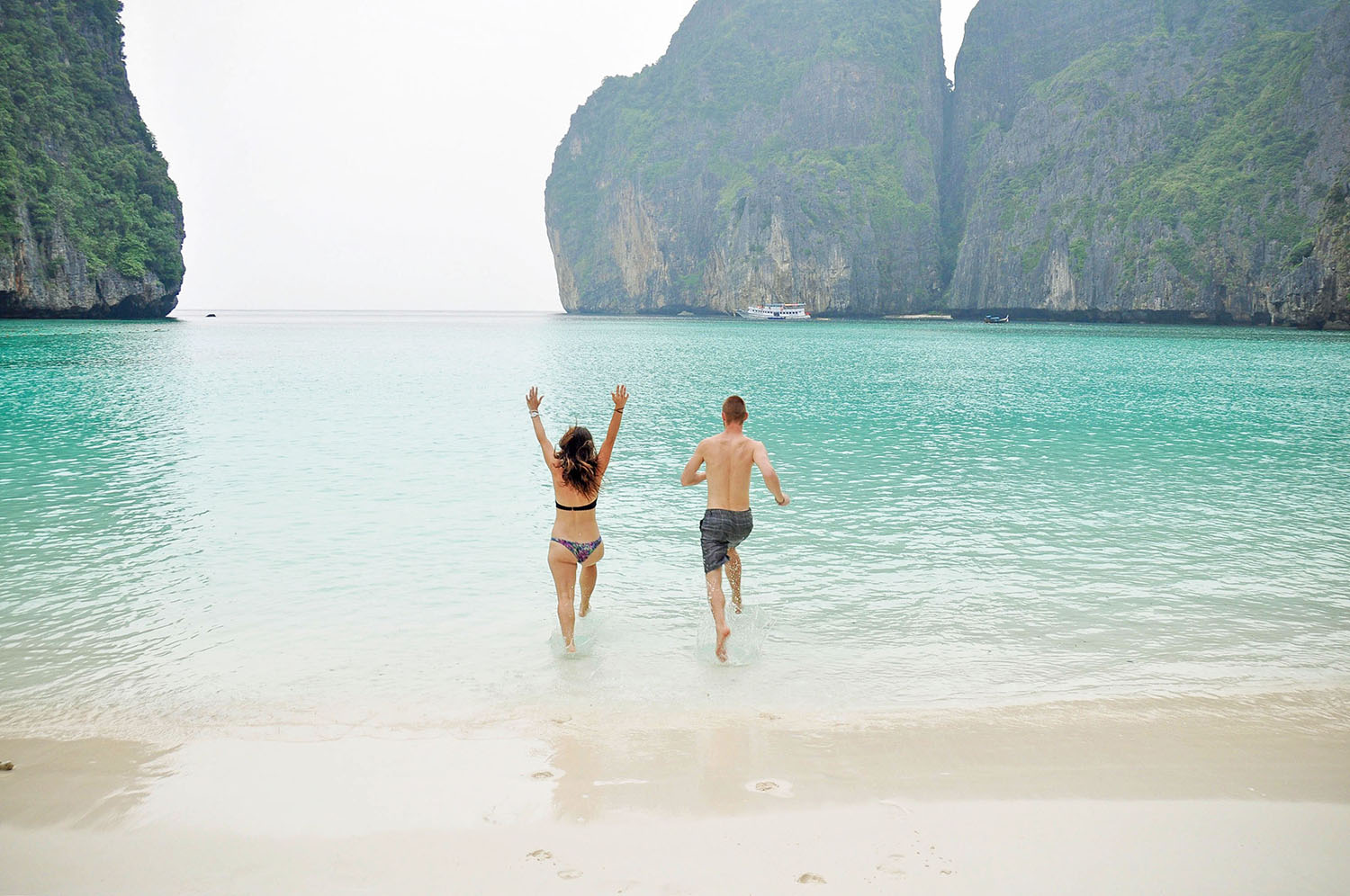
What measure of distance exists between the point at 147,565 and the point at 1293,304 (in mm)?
97522

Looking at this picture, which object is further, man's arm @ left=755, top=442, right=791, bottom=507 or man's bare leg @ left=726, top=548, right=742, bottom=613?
man's bare leg @ left=726, top=548, right=742, bottom=613

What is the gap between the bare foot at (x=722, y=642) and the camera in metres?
6.20

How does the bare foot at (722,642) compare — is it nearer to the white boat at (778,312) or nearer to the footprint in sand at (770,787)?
the footprint in sand at (770,787)

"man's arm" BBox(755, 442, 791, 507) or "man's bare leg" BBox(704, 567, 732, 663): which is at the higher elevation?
"man's arm" BBox(755, 442, 791, 507)

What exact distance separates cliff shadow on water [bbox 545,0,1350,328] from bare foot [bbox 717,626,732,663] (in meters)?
87.9

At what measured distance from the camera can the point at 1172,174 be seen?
122938 millimetres

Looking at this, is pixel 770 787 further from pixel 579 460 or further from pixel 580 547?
pixel 579 460

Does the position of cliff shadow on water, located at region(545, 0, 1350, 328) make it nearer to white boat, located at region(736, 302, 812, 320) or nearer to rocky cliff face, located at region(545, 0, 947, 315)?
rocky cliff face, located at region(545, 0, 947, 315)

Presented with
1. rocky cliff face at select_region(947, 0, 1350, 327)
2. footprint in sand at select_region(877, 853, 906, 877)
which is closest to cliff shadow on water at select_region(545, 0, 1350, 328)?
rocky cliff face at select_region(947, 0, 1350, 327)

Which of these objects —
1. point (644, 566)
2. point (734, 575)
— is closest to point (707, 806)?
point (734, 575)

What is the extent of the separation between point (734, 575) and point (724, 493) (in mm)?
902

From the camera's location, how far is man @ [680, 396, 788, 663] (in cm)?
620

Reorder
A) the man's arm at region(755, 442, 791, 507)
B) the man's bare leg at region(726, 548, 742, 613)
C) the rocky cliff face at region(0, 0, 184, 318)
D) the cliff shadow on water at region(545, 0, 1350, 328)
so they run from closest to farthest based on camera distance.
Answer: the man's arm at region(755, 442, 791, 507), the man's bare leg at region(726, 548, 742, 613), the rocky cliff face at region(0, 0, 184, 318), the cliff shadow on water at region(545, 0, 1350, 328)

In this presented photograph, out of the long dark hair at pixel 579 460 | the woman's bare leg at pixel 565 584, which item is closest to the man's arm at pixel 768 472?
the long dark hair at pixel 579 460
